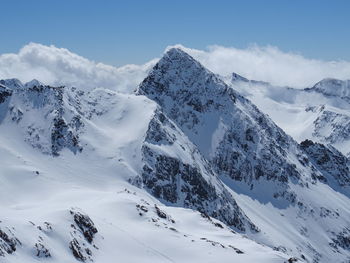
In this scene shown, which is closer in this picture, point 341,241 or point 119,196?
point 119,196

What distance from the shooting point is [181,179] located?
480 feet

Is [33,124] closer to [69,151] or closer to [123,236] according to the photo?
[69,151]

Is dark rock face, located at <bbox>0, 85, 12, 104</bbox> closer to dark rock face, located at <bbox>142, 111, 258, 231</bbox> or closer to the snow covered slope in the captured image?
the snow covered slope

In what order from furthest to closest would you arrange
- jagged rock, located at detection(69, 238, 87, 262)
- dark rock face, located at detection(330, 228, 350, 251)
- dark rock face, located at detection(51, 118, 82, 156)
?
dark rock face, located at detection(330, 228, 350, 251)
dark rock face, located at detection(51, 118, 82, 156)
jagged rock, located at detection(69, 238, 87, 262)

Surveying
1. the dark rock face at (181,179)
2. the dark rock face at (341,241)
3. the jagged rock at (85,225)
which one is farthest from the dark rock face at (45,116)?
the dark rock face at (341,241)

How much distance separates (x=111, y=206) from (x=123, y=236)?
17.5 metres

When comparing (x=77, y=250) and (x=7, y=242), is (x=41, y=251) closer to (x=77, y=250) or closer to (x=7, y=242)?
(x=7, y=242)

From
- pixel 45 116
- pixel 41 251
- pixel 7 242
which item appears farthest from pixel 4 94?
pixel 7 242

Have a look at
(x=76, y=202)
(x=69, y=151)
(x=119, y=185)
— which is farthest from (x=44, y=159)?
(x=76, y=202)

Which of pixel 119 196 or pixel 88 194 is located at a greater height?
pixel 88 194

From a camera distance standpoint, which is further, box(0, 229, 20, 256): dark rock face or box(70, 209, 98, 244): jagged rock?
box(70, 209, 98, 244): jagged rock

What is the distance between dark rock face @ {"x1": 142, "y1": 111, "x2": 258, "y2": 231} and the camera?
13800cm

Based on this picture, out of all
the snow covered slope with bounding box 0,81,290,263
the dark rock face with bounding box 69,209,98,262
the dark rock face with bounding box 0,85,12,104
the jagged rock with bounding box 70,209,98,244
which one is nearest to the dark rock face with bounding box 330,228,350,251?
the snow covered slope with bounding box 0,81,290,263

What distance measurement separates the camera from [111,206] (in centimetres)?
8481
